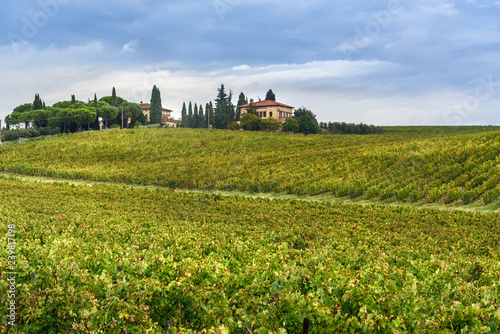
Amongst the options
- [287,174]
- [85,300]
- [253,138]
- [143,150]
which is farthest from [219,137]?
[85,300]

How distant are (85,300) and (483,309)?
6.94 metres

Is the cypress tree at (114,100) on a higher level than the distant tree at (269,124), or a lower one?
higher

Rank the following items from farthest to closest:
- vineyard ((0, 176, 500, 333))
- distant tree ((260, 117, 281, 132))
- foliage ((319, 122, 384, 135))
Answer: foliage ((319, 122, 384, 135))
distant tree ((260, 117, 281, 132))
vineyard ((0, 176, 500, 333))

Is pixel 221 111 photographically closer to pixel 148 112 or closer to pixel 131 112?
pixel 131 112

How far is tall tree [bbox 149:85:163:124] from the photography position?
139 m

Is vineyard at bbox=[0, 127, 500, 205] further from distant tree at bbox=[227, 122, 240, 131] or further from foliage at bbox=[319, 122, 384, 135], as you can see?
foliage at bbox=[319, 122, 384, 135]

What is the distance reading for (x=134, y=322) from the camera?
262 inches

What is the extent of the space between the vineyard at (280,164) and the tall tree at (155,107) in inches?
1764

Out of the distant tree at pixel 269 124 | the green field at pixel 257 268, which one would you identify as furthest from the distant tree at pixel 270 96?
the green field at pixel 257 268

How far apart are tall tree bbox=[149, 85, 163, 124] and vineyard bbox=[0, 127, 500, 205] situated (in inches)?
1764

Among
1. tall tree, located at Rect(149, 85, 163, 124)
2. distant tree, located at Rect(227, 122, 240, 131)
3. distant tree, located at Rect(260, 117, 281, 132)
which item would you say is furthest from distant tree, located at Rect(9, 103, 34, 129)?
distant tree, located at Rect(260, 117, 281, 132)

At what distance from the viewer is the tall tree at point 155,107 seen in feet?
457

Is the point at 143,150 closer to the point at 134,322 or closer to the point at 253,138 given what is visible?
the point at 253,138

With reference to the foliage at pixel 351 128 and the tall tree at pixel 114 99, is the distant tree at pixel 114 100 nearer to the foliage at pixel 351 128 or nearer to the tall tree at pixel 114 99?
the tall tree at pixel 114 99
